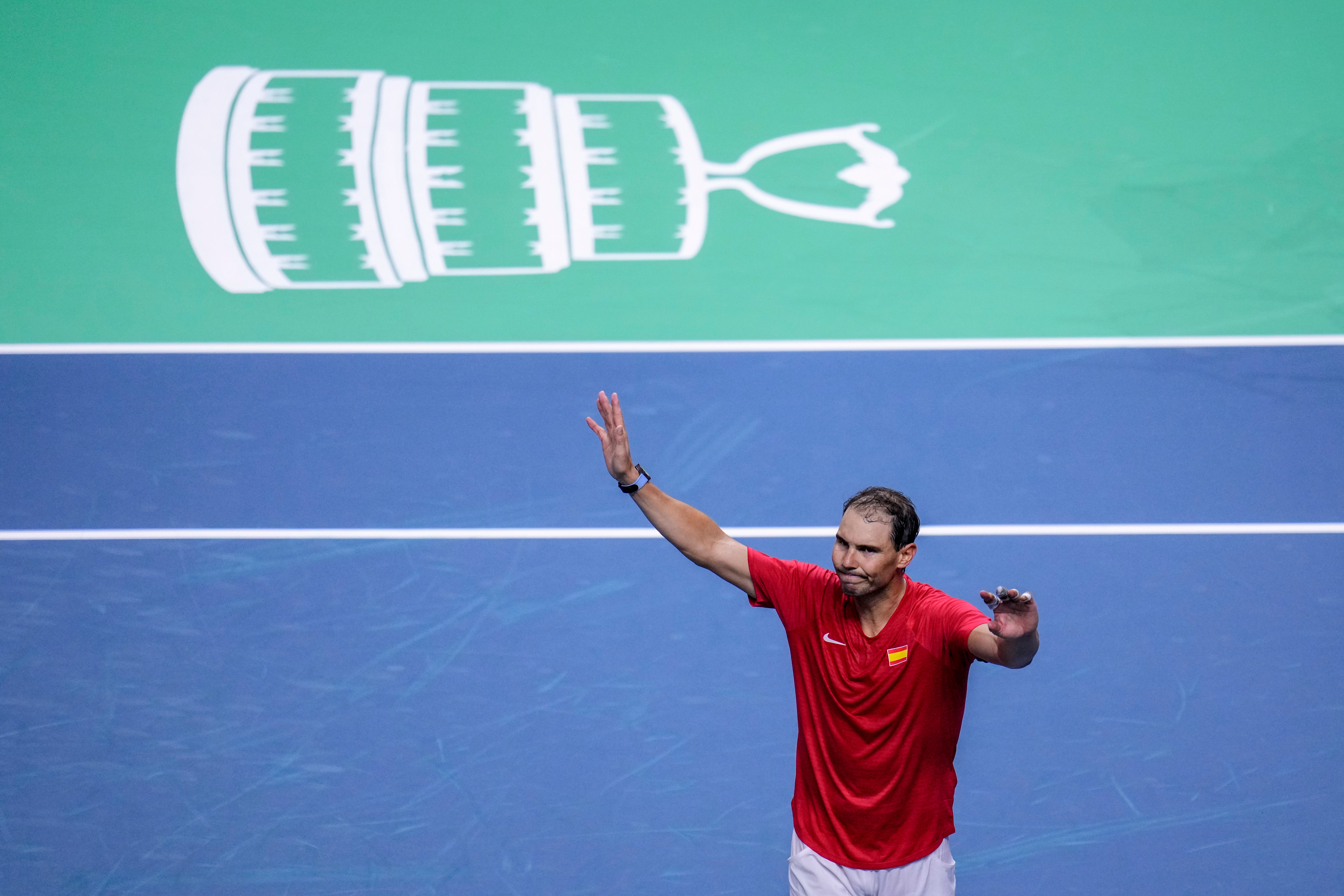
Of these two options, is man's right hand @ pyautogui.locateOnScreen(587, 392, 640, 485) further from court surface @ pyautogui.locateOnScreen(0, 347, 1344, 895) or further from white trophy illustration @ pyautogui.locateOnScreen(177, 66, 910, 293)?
white trophy illustration @ pyautogui.locateOnScreen(177, 66, 910, 293)

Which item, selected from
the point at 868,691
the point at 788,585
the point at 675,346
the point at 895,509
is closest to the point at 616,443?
the point at 788,585

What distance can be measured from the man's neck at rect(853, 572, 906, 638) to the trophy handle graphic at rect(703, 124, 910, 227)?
1366 millimetres

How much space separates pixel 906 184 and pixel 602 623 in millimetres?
1555

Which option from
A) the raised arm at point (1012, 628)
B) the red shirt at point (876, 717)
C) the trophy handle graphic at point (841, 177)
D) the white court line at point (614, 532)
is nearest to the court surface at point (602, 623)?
the white court line at point (614, 532)

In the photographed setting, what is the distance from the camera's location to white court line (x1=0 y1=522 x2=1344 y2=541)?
3.15 m

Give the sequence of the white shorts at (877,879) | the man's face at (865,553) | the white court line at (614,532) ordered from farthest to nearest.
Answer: the white court line at (614,532)
the white shorts at (877,879)
the man's face at (865,553)

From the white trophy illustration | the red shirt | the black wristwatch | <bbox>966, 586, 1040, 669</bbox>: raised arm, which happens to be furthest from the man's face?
the white trophy illustration

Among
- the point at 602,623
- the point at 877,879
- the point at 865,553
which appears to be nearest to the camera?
the point at 865,553

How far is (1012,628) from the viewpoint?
1857mm

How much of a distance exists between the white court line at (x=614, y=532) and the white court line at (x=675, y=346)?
1.69 feet

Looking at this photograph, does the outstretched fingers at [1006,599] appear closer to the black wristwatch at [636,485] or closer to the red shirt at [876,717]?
the red shirt at [876,717]

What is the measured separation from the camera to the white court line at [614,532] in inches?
124

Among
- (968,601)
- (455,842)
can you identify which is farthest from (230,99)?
(968,601)

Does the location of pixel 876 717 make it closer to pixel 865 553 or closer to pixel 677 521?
pixel 865 553
